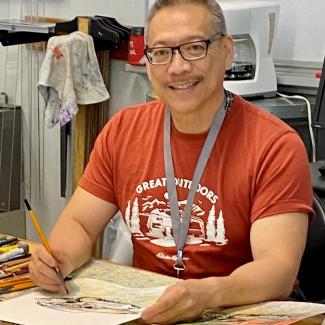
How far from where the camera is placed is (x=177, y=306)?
4.08 ft

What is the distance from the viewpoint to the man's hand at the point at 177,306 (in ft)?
4.05

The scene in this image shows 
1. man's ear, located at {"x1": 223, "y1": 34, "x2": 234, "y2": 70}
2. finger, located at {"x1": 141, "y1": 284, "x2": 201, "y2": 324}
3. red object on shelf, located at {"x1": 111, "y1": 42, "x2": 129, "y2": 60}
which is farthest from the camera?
red object on shelf, located at {"x1": 111, "y1": 42, "x2": 129, "y2": 60}

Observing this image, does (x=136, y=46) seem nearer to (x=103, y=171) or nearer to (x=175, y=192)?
(x=103, y=171)

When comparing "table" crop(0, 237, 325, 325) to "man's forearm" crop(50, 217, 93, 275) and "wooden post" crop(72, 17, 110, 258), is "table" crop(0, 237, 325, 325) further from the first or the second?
"wooden post" crop(72, 17, 110, 258)

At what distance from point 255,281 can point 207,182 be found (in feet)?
0.94

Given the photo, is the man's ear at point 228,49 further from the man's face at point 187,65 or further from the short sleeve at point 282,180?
the short sleeve at point 282,180

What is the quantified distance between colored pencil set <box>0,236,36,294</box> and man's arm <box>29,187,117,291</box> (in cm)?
3

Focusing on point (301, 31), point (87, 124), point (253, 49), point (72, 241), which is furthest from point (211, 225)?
point (87, 124)

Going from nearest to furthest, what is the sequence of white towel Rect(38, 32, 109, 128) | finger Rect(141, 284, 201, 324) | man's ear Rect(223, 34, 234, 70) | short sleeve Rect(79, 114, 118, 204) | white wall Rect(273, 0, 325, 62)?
finger Rect(141, 284, 201, 324), man's ear Rect(223, 34, 234, 70), short sleeve Rect(79, 114, 118, 204), white wall Rect(273, 0, 325, 62), white towel Rect(38, 32, 109, 128)

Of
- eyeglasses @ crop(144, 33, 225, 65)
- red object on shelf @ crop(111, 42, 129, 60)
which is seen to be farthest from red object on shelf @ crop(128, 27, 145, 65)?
eyeglasses @ crop(144, 33, 225, 65)

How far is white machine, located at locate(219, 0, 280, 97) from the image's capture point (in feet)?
8.75

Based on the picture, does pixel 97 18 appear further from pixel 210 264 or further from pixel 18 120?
pixel 210 264

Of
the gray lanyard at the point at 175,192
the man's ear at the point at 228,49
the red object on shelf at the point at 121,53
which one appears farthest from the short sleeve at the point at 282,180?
the red object on shelf at the point at 121,53

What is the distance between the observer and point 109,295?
54.8 inches
